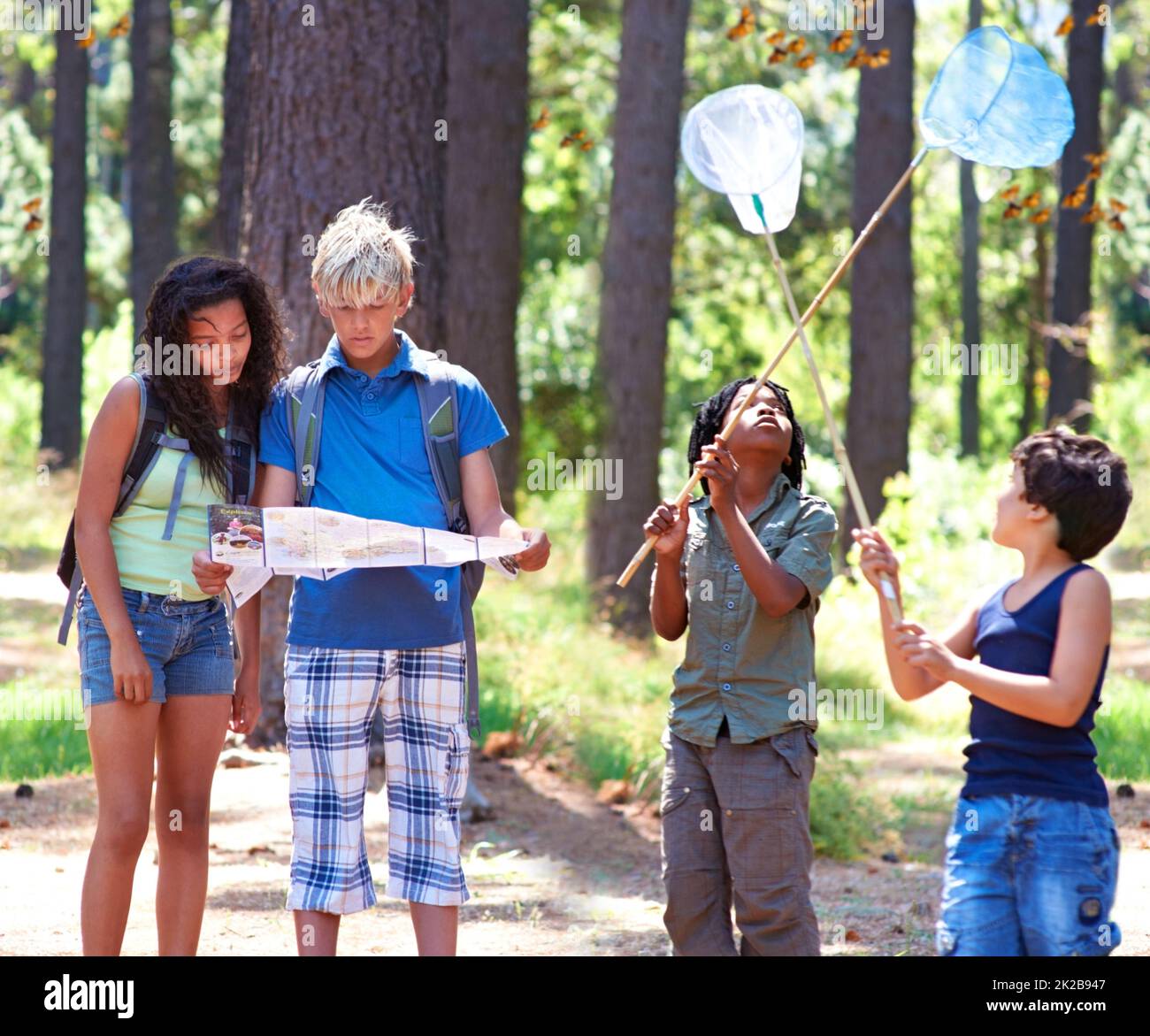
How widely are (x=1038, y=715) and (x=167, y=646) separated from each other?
6.97 ft

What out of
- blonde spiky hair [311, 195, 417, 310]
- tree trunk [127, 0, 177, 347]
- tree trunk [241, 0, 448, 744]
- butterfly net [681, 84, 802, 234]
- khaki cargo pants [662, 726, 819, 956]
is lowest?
khaki cargo pants [662, 726, 819, 956]

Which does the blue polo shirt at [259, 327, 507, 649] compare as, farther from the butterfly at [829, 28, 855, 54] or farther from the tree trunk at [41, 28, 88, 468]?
the tree trunk at [41, 28, 88, 468]

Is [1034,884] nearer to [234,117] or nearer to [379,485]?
[379,485]

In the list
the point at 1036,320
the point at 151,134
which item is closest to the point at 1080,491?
the point at 151,134

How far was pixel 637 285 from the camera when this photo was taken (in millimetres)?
12148

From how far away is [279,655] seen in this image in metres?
6.84

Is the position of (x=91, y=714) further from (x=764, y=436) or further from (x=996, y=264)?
(x=996, y=264)

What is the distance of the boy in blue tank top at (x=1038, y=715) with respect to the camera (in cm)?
320

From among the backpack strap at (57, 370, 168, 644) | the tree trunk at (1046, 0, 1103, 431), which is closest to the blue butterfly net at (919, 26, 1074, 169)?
the backpack strap at (57, 370, 168, 644)

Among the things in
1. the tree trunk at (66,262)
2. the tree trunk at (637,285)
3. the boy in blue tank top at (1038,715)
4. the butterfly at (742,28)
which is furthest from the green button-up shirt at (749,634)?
the tree trunk at (66,262)

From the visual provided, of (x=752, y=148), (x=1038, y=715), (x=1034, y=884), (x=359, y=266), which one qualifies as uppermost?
(x=752, y=148)

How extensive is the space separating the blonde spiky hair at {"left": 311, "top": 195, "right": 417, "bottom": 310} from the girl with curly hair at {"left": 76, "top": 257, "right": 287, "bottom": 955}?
0.34m

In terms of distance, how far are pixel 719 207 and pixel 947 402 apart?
875 inches

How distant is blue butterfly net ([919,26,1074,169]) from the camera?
3854 millimetres
